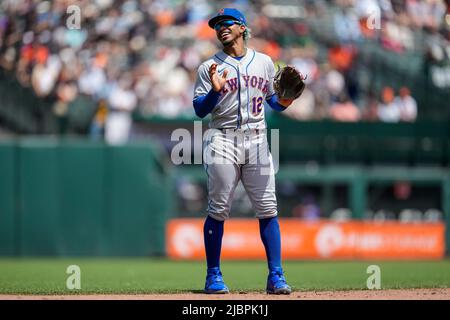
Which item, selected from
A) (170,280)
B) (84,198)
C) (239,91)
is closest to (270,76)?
(239,91)

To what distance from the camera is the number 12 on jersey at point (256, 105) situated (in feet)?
20.0

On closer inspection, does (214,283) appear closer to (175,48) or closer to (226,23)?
(226,23)

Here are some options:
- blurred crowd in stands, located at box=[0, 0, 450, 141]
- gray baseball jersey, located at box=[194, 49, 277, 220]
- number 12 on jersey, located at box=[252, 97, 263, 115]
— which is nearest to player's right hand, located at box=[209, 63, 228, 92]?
gray baseball jersey, located at box=[194, 49, 277, 220]

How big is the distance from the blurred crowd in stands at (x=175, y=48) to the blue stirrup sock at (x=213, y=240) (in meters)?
7.98

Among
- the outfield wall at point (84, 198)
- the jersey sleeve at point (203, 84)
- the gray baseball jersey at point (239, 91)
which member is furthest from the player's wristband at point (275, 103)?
the outfield wall at point (84, 198)

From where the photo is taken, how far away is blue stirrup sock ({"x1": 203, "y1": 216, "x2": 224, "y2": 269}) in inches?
240

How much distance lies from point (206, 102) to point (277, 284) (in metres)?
1.37

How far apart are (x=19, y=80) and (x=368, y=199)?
621cm

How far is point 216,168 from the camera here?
602cm

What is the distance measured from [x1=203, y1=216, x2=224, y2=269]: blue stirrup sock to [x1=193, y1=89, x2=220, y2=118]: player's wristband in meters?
0.78

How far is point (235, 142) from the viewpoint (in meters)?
6.05

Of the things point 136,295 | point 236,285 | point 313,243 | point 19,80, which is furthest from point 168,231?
point 136,295
